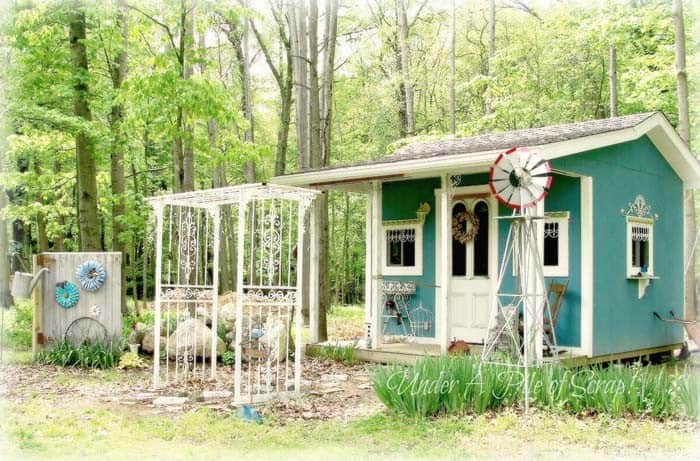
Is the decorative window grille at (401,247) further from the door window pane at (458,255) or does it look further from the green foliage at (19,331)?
the green foliage at (19,331)

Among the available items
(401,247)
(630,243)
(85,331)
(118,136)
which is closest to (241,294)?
(85,331)

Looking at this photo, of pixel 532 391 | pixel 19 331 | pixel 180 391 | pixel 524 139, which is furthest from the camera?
pixel 19 331

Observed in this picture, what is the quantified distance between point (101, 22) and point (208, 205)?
5.71 m

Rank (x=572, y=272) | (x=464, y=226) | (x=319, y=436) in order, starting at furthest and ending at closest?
(x=464, y=226)
(x=572, y=272)
(x=319, y=436)

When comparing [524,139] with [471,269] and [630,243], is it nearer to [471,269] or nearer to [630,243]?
[471,269]

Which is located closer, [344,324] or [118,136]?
[118,136]

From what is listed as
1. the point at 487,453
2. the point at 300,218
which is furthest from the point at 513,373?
the point at 300,218

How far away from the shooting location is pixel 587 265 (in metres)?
9.45

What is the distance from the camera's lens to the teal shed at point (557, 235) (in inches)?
373

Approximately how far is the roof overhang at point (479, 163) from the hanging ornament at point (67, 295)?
3.41 m

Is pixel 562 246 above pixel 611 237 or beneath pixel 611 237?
beneath

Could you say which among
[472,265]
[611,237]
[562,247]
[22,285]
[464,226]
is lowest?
[22,285]

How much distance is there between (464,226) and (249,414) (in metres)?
5.22

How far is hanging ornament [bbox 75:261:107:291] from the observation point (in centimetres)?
1007
